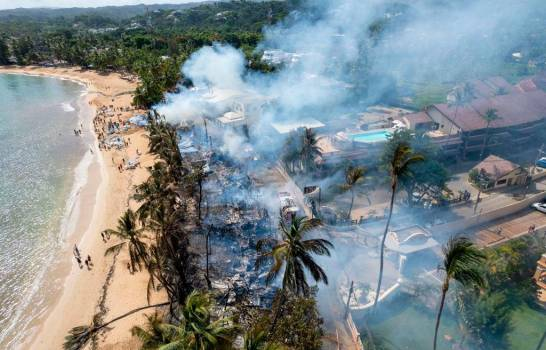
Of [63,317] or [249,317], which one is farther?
[63,317]

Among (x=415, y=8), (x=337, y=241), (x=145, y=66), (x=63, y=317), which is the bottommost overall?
(x=63, y=317)

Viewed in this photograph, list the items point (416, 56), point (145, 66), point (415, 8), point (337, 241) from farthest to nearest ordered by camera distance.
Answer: point (415, 8), point (416, 56), point (145, 66), point (337, 241)

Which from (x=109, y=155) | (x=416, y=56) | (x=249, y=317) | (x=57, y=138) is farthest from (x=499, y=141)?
(x=57, y=138)

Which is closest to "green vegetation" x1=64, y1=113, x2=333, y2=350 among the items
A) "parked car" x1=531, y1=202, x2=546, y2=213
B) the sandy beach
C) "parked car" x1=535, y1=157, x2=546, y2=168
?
the sandy beach

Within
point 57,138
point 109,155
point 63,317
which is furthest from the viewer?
point 57,138

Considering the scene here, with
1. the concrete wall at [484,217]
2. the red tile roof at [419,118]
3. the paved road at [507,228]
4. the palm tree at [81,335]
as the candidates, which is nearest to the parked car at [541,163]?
the concrete wall at [484,217]

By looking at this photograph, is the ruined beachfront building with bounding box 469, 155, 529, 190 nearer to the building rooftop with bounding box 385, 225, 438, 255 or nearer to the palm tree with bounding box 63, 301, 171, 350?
the building rooftop with bounding box 385, 225, 438, 255

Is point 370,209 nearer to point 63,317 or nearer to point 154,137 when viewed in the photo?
point 154,137

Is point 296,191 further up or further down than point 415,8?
further down
